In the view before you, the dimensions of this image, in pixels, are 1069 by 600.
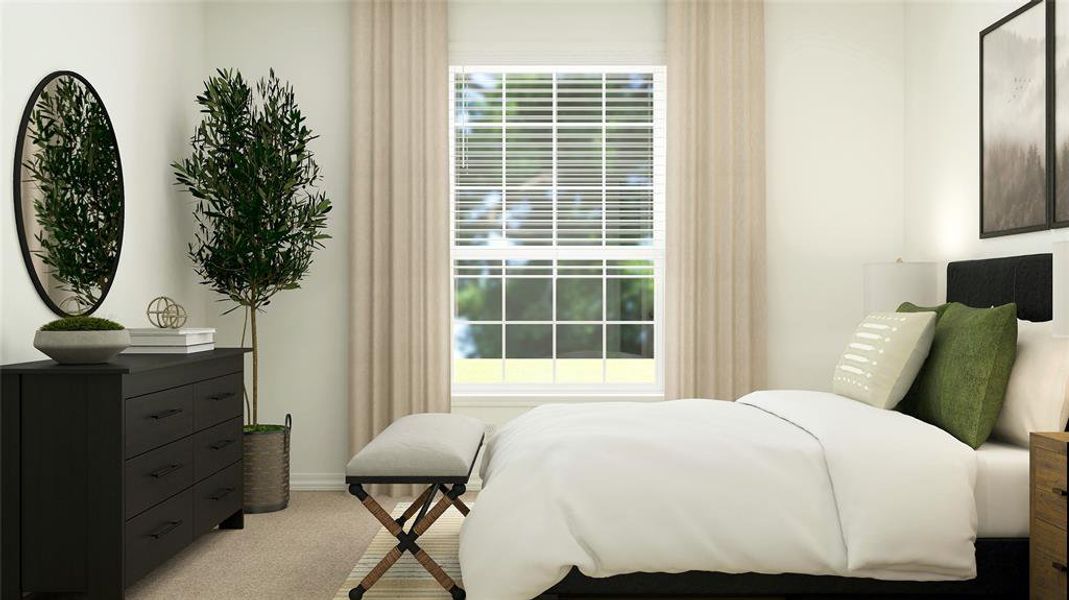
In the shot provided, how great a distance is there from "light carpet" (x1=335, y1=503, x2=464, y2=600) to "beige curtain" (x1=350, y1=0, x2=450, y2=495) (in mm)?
965

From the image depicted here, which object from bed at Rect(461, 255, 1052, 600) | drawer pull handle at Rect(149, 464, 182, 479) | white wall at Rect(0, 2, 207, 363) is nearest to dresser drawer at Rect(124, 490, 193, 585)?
drawer pull handle at Rect(149, 464, 182, 479)

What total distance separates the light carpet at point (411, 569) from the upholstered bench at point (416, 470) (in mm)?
93

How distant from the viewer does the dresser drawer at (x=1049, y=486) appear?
247 cm

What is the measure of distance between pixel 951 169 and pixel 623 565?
2.98m

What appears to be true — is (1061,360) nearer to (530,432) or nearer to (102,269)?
(530,432)

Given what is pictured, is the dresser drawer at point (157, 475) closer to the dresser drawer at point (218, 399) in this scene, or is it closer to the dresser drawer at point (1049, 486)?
the dresser drawer at point (218, 399)

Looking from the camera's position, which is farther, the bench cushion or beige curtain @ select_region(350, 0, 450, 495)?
beige curtain @ select_region(350, 0, 450, 495)

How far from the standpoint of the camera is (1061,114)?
11.3 feet

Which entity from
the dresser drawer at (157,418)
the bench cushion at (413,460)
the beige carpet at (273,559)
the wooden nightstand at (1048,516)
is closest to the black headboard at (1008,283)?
the wooden nightstand at (1048,516)

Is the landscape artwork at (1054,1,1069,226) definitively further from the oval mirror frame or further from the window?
the oval mirror frame

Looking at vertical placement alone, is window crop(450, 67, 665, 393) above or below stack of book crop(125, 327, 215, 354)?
above

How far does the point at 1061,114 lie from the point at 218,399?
372cm

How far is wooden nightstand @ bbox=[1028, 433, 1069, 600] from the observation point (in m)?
2.48

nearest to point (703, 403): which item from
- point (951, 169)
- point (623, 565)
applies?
point (623, 565)
